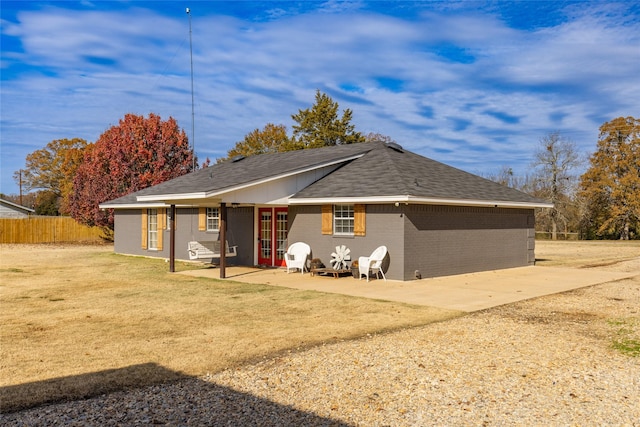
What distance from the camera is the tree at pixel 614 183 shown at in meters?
43.3

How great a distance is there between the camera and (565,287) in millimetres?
13750

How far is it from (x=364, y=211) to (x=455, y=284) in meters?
3.27

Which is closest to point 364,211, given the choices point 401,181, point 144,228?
point 401,181

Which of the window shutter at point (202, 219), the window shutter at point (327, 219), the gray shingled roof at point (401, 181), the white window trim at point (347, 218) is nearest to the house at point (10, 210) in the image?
the window shutter at point (202, 219)

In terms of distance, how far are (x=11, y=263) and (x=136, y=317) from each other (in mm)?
13732

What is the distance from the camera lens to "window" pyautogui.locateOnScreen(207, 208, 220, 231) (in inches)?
790

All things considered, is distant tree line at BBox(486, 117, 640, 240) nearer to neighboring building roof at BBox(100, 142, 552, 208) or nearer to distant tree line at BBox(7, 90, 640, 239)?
distant tree line at BBox(7, 90, 640, 239)

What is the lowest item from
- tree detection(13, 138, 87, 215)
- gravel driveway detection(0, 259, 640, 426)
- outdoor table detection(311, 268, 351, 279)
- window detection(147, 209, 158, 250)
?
gravel driveway detection(0, 259, 640, 426)

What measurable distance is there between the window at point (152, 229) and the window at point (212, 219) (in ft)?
13.7

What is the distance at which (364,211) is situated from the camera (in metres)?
15.5

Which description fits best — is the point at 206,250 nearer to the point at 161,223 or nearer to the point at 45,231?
the point at 161,223

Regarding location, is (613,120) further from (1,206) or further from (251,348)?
(1,206)

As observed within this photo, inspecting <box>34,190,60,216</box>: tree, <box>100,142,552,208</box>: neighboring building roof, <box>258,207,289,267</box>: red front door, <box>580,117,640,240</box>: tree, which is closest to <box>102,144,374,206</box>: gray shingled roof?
<box>100,142,552,208</box>: neighboring building roof

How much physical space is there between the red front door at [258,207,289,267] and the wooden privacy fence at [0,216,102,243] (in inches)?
948
